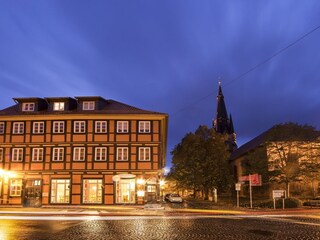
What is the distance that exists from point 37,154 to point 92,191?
7131mm

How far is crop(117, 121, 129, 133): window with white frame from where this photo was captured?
41.6m

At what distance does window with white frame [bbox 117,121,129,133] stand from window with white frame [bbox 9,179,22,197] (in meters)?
11.8

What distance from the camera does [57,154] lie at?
41.6m

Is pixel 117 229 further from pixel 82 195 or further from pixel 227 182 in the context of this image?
pixel 227 182

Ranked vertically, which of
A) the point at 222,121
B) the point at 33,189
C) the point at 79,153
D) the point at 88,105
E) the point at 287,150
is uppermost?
the point at 222,121

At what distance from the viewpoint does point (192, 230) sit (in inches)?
669

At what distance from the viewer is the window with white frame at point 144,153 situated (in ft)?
134

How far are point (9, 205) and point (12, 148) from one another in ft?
19.7

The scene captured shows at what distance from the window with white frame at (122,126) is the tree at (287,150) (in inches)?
583

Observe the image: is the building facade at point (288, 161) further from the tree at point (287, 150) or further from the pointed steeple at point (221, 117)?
the pointed steeple at point (221, 117)

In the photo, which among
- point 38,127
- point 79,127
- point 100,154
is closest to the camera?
point 100,154

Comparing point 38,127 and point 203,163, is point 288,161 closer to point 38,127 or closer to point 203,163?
point 203,163

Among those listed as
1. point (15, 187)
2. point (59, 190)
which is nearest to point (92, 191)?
point (59, 190)

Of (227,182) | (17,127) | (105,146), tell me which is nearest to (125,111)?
(105,146)
